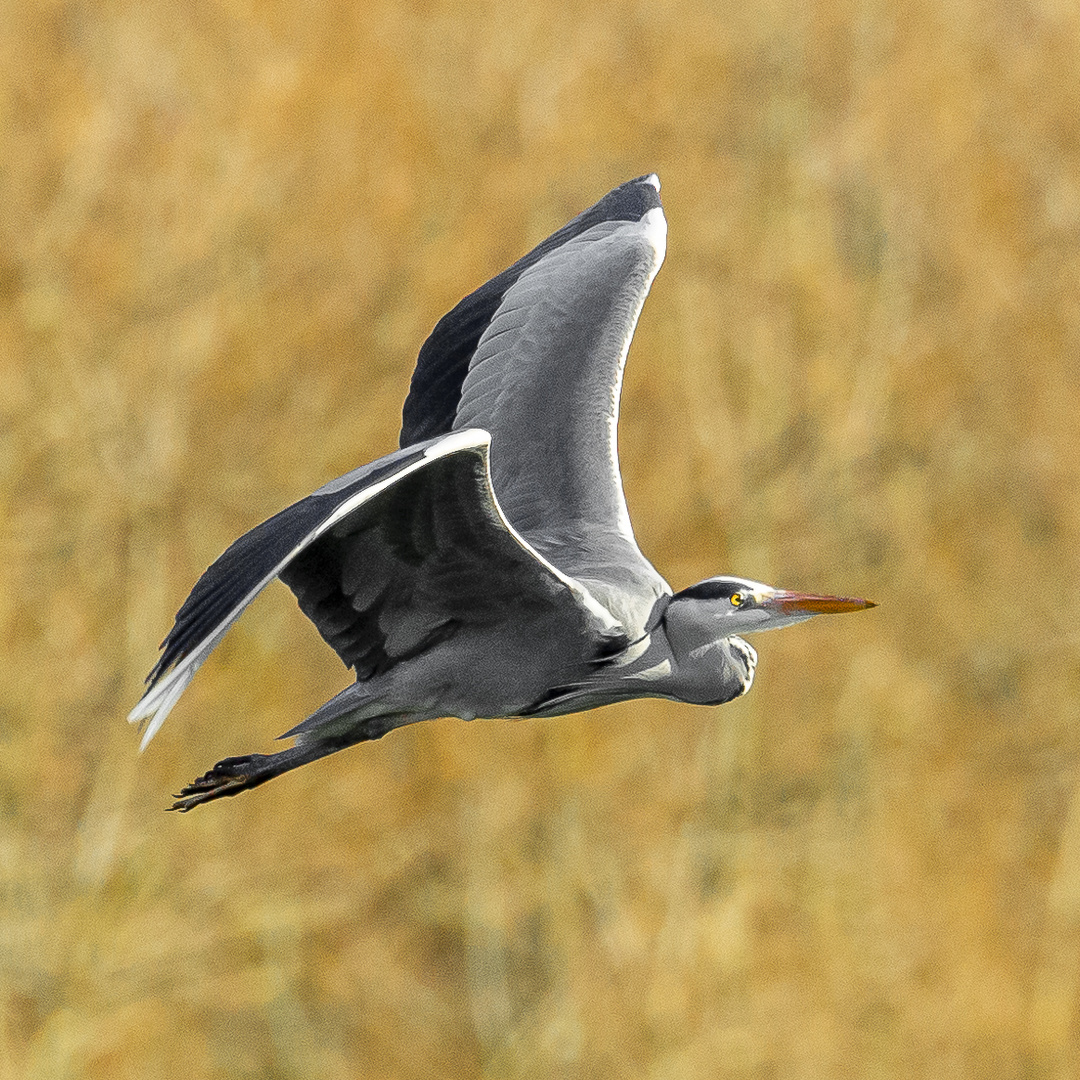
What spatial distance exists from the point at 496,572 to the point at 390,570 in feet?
0.95

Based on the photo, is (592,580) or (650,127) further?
(650,127)

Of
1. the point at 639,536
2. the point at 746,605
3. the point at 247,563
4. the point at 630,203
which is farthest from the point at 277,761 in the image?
the point at 639,536

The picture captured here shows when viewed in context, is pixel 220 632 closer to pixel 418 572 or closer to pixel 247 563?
pixel 247 563

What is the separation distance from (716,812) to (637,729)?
93 centimetres

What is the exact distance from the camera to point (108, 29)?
1916 cm

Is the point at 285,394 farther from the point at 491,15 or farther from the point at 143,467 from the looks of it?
the point at 491,15

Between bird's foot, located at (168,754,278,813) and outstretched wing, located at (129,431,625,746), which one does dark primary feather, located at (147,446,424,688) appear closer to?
outstretched wing, located at (129,431,625,746)

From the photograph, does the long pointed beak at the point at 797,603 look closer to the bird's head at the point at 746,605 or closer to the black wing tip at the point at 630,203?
the bird's head at the point at 746,605

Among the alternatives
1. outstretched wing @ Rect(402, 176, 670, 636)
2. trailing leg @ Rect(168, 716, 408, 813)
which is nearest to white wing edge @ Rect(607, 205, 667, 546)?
outstretched wing @ Rect(402, 176, 670, 636)

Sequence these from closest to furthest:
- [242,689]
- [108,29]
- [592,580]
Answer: [592,580] → [242,689] → [108,29]

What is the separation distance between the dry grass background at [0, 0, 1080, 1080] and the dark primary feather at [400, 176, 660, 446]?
341 inches

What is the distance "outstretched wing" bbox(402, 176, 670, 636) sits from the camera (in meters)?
6.59

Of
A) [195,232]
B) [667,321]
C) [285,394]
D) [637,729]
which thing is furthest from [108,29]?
[637,729]

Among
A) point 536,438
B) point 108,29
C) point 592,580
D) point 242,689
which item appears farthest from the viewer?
point 108,29
